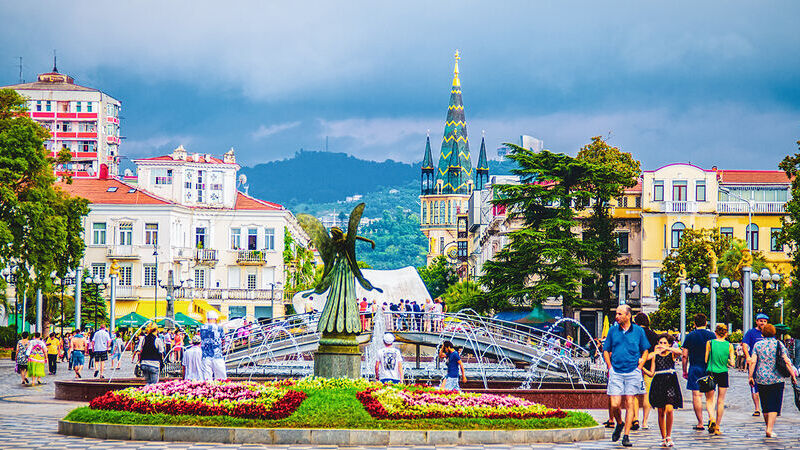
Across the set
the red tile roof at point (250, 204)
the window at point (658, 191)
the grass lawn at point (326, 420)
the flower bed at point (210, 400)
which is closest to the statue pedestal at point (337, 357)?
the flower bed at point (210, 400)

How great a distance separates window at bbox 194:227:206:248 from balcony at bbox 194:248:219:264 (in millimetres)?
562

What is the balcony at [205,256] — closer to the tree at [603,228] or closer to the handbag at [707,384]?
the tree at [603,228]

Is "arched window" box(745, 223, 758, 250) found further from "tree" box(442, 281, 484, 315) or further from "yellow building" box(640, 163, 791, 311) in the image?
"tree" box(442, 281, 484, 315)

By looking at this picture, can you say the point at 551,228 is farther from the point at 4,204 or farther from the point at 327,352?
the point at 327,352

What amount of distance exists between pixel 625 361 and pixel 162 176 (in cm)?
6836

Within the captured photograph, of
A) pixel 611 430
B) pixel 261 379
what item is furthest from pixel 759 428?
pixel 261 379

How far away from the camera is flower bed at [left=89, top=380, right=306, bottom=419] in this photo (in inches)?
619

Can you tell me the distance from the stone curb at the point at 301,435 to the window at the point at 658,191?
58.9m

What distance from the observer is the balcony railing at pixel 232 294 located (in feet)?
251

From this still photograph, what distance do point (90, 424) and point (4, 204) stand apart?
112 ft

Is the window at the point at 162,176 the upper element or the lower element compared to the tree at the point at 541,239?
upper

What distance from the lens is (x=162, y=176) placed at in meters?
80.8

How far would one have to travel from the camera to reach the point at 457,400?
54.6 ft

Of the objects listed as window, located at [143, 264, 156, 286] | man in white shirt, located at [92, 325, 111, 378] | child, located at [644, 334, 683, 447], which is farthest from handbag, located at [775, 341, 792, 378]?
window, located at [143, 264, 156, 286]
